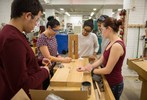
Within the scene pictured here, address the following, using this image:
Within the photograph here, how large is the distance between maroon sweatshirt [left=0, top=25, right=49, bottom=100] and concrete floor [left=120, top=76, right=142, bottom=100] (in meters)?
2.91

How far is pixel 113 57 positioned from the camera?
1.64 m

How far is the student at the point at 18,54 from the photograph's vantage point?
0.99 m

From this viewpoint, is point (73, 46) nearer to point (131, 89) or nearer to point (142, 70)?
point (142, 70)

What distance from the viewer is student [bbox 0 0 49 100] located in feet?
3.24

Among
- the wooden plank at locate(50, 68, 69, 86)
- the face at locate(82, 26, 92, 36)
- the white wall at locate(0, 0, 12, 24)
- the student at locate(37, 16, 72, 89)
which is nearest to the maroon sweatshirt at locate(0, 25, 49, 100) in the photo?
the wooden plank at locate(50, 68, 69, 86)

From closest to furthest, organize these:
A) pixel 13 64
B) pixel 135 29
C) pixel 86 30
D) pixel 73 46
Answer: pixel 13 64 < pixel 73 46 < pixel 86 30 < pixel 135 29

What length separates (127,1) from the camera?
15.7ft

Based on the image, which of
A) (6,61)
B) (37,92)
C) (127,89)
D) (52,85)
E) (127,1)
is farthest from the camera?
(127,1)

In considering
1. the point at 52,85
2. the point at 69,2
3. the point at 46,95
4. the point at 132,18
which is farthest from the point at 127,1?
the point at 46,95

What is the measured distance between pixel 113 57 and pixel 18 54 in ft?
3.26

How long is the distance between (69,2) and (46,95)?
6.87 m

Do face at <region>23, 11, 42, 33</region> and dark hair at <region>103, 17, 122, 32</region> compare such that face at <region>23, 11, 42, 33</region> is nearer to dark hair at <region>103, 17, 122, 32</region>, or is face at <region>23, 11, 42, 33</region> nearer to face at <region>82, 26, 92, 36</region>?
dark hair at <region>103, 17, 122, 32</region>

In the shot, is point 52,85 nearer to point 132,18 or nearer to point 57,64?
point 57,64

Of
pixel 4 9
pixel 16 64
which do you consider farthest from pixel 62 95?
pixel 4 9
